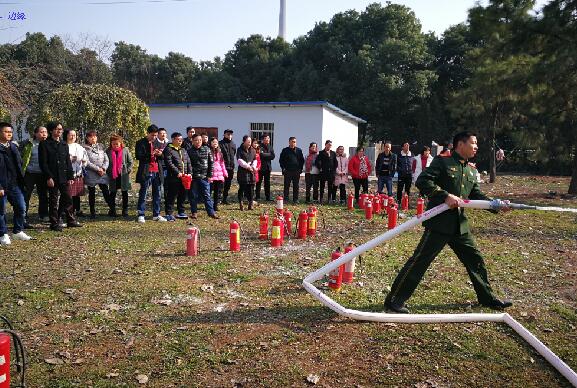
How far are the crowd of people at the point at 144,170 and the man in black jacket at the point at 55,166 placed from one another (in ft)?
0.06

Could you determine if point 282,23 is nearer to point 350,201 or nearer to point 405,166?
point 405,166

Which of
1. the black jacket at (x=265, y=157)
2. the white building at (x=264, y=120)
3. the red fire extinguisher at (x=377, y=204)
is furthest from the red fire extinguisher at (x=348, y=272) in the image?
the white building at (x=264, y=120)

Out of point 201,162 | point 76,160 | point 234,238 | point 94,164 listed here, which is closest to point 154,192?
point 201,162

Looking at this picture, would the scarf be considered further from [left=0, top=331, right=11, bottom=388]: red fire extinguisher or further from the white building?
the white building

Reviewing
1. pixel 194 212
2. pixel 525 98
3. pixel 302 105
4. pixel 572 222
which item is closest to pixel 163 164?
pixel 194 212

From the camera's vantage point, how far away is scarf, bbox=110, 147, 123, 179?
1118 cm

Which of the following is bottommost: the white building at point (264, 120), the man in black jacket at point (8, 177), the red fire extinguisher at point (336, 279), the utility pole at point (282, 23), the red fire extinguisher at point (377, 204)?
the red fire extinguisher at point (336, 279)

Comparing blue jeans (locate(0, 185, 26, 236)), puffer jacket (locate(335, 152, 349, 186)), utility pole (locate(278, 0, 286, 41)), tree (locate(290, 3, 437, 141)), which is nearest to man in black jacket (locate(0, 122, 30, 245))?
blue jeans (locate(0, 185, 26, 236))

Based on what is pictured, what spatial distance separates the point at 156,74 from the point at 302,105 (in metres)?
30.7

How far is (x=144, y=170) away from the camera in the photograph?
10.9 meters

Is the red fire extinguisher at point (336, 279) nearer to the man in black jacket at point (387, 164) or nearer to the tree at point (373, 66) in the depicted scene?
the man in black jacket at point (387, 164)

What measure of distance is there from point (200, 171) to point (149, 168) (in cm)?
111

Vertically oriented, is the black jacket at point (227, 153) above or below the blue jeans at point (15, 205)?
above

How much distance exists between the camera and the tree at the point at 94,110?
53.5ft
